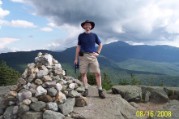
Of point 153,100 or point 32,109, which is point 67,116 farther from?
point 153,100

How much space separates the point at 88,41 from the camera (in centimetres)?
1351

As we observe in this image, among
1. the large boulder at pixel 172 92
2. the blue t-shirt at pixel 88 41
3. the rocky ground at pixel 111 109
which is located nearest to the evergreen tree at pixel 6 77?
the large boulder at pixel 172 92

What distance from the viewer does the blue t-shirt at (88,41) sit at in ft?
44.2

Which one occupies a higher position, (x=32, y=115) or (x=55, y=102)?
(x=55, y=102)

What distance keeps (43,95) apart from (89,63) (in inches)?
112

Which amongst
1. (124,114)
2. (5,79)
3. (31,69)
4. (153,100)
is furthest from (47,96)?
(5,79)

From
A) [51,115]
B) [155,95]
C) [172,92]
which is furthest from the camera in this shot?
[172,92]

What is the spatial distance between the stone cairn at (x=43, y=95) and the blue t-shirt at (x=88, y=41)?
1.66m

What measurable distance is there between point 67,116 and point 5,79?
65.5 metres

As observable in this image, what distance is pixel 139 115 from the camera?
1416 cm

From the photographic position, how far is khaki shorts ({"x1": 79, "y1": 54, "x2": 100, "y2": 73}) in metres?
13.8

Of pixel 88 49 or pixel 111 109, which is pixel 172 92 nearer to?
pixel 111 109
